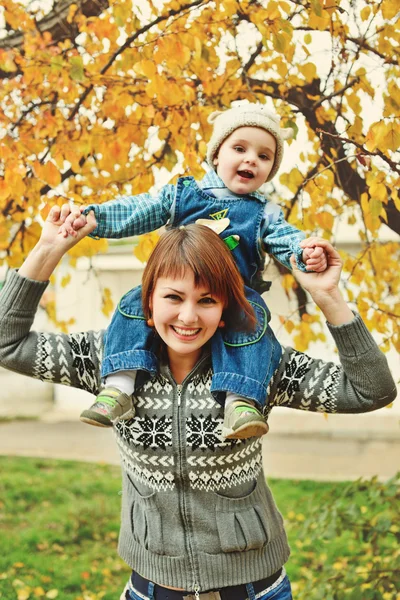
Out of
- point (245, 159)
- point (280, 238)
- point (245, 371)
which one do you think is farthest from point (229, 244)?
point (245, 371)

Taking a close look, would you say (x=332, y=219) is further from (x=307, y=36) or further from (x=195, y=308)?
(x=195, y=308)

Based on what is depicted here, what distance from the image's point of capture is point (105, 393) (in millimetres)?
1685

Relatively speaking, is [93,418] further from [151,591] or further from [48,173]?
[48,173]

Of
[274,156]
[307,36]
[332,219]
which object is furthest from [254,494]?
[307,36]

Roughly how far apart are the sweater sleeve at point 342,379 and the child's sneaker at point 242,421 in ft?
0.65

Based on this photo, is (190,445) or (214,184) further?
(214,184)

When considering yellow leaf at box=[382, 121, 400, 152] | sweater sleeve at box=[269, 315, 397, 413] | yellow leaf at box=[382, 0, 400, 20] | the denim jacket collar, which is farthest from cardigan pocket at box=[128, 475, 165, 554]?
yellow leaf at box=[382, 0, 400, 20]

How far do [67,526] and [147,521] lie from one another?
3.31 m

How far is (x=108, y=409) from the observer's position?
1634mm

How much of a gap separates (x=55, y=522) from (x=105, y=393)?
3.64m

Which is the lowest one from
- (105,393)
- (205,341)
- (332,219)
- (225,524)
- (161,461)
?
(225,524)

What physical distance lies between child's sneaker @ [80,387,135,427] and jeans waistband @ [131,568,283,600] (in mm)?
511

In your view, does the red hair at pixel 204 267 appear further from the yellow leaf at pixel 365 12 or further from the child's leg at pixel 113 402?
Result: the yellow leaf at pixel 365 12

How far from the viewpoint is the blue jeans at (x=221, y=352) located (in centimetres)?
170
